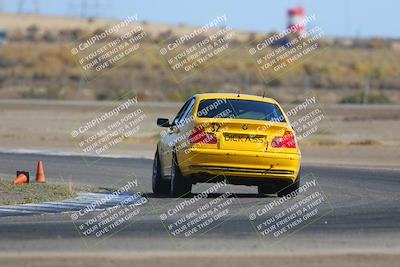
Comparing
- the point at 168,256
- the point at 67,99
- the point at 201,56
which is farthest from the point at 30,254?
the point at 201,56

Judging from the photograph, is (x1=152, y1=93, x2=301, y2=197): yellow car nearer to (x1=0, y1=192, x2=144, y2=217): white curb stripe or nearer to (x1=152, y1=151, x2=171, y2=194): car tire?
(x1=0, y1=192, x2=144, y2=217): white curb stripe

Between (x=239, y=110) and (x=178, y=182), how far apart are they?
4.54 ft

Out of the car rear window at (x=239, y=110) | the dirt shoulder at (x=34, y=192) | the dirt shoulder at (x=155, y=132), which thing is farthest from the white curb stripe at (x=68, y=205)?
the dirt shoulder at (x=155, y=132)

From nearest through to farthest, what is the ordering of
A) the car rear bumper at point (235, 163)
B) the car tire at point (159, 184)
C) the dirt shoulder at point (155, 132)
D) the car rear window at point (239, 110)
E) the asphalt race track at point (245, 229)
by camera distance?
the asphalt race track at point (245, 229) < the car rear bumper at point (235, 163) < the car rear window at point (239, 110) < the car tire at point (159, 184) < the dirt shoulder at point (155, 132)

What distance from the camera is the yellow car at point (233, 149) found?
16.5 metres

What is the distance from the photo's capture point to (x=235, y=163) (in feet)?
54.3

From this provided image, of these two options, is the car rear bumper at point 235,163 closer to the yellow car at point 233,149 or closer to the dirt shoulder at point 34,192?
the yellow car at point 233,149

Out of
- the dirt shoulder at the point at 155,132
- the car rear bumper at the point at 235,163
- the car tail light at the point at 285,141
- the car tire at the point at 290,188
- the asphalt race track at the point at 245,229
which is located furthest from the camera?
the dirt shoulder at the point at 155,132

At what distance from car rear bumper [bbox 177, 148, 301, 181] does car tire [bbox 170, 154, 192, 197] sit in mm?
132

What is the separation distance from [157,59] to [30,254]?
8437 cm

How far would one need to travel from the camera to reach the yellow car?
16500 mm

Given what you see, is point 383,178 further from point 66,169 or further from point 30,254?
point 30,254

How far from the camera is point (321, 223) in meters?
13.8

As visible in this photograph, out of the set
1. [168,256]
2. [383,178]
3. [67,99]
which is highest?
[168,256]
